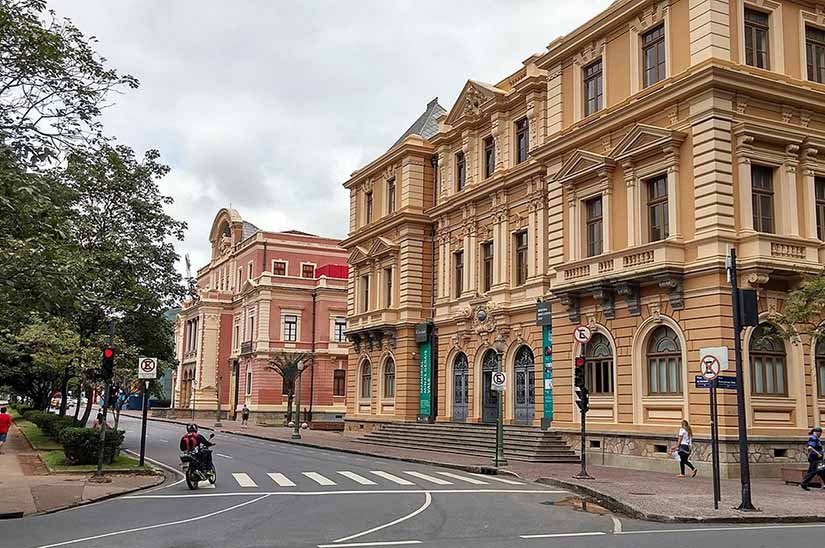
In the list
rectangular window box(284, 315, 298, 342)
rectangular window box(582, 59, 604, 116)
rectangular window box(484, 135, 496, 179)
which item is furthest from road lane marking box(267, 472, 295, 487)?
rectangular window box(284, 315, 298, 342)

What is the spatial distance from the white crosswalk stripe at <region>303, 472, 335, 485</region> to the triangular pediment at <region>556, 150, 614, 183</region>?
13383 millimetres

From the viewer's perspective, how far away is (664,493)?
1919 cm

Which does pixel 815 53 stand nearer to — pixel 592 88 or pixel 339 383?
pixel 592 88

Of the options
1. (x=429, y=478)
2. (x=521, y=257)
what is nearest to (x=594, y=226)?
(x=521, y=257)

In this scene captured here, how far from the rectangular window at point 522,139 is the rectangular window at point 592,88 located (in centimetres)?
479

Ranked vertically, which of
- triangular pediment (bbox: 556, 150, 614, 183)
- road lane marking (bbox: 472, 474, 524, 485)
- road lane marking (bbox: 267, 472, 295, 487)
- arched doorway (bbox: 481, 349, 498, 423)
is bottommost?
road lane marking (bbox: 472, 474, 524, 485)

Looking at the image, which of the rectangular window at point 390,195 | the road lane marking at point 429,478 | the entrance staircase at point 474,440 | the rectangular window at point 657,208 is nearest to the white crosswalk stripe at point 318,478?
the road lane marking at point 429,478

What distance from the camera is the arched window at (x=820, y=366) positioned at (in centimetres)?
2508

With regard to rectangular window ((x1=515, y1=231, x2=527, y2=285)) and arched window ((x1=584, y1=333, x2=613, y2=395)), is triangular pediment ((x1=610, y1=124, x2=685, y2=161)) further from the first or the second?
rectangular window ((x1=515, y1=231, x2=527, y2=285))

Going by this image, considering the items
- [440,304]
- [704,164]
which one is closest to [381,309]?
[440,304]

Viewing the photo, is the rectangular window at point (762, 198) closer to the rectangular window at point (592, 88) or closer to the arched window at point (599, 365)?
the arched window at point (599, 365)

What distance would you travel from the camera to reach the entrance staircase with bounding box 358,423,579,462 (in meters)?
29.2

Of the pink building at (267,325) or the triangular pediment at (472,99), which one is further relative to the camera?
the pink building at (267,325)

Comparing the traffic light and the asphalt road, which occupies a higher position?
the traffic light
